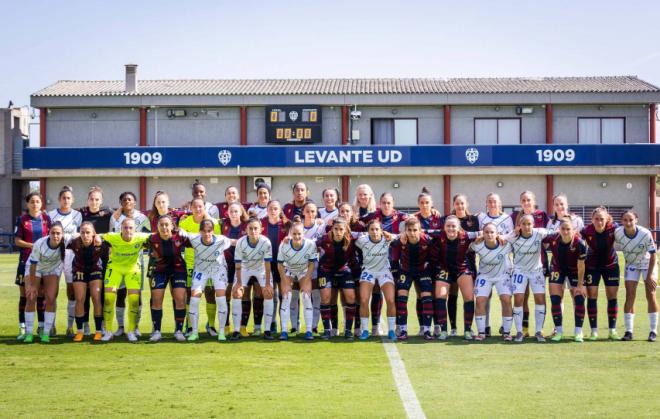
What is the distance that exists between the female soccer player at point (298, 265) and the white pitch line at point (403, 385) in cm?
126

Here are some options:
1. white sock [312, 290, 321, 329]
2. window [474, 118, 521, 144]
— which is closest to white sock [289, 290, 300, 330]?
white sock [312, 290, 321, 329]

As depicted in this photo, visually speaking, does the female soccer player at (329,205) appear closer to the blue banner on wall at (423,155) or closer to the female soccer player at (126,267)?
the female soccer player at (126,267)

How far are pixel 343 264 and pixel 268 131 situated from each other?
25.1 m

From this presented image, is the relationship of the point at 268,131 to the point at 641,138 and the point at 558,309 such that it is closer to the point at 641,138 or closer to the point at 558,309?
the point at 641,138

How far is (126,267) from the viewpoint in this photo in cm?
1154

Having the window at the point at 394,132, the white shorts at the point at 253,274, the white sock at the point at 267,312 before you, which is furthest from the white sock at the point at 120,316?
the window at the point at 394,132

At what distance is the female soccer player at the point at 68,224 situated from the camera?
472 inches

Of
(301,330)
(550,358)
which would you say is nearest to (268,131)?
(301,330)

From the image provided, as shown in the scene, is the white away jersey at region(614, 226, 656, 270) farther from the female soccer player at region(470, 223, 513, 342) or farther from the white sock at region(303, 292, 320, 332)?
the white sock at region(303, 292, 320, 332)

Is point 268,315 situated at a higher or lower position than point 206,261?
lower

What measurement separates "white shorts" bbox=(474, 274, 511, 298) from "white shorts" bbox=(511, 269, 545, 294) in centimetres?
9

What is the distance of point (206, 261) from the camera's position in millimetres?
11641

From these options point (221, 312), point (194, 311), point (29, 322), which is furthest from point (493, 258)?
point (29, 322)

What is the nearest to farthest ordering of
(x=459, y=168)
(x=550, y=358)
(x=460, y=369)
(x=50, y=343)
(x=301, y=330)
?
(x=460, y=369) → (x=550, y=358) → (x=50, y=343) → (x=301, y=330) → (x=459, y=168)
